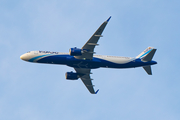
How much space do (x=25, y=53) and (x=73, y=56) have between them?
42.1 ft

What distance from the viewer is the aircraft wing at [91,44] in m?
60.2

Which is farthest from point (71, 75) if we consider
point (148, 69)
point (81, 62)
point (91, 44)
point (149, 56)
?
point (149, 56)

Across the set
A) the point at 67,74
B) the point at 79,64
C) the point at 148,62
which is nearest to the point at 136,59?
the point at 148,62

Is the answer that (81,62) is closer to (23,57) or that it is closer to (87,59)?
(87,59)

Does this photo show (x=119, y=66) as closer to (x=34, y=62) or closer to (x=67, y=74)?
(x=67, y=74)

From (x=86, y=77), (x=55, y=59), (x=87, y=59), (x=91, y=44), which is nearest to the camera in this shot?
(x=91, y=44)

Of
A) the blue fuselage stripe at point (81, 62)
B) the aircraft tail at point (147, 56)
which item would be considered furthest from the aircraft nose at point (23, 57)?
the aircraft tail at point (147, 56)

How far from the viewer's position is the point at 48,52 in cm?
6944

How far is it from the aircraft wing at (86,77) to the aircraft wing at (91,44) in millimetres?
8426

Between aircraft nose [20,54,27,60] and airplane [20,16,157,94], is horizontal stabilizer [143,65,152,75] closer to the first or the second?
airplane [20,16,157,94]

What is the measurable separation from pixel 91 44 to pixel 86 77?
1715 cm

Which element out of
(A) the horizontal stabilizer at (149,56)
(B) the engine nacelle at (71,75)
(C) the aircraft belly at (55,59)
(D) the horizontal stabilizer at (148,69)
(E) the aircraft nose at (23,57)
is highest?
(E) the aircraft nose at (23,57)

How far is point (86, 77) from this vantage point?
78125mm

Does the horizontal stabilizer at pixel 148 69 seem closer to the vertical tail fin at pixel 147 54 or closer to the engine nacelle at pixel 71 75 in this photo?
the vertical tail fin at pixel 147 54
